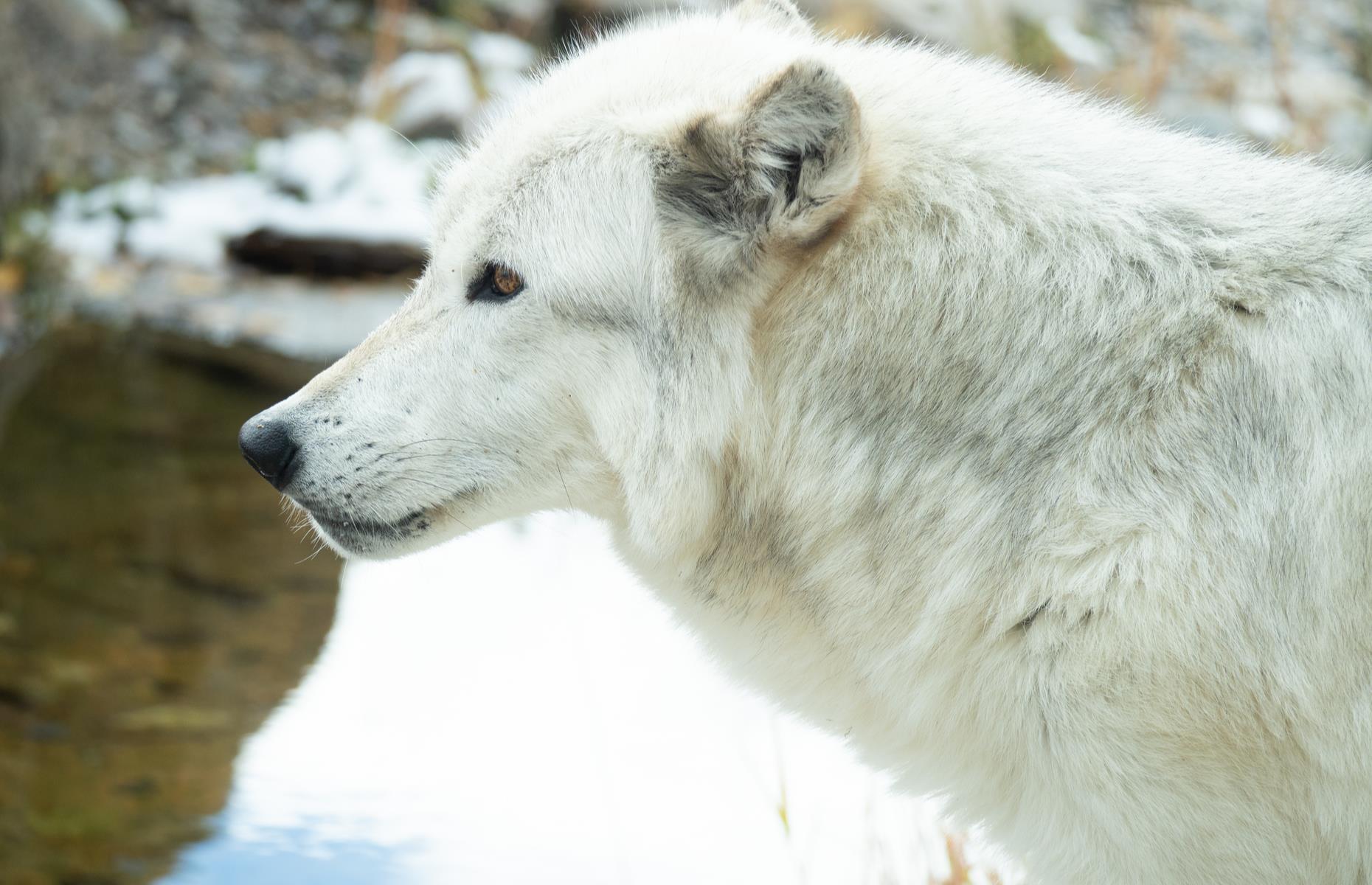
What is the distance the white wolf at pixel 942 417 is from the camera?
2.41m

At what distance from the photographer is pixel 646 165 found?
2.94 m

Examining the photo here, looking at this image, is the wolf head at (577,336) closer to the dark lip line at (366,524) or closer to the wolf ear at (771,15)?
Answer: the dark lip line at (366,524)

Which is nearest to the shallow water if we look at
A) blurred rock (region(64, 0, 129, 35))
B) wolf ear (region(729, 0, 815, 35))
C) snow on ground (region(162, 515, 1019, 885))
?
snow on ground (region(162, 515, 1019, 885))

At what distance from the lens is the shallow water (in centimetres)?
435

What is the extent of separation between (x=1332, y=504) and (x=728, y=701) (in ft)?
10.3

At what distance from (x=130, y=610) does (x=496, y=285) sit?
3.42 m

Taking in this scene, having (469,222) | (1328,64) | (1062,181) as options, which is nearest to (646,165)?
(469,222)

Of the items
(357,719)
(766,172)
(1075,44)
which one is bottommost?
(357,719)

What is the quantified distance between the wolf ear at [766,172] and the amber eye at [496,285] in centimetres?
39

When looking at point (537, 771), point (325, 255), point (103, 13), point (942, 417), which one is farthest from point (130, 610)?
point (103, 13)

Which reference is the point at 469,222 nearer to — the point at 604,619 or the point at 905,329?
the point at 905,329

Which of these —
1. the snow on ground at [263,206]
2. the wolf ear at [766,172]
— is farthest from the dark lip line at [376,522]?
the snow on ground at [263,206]

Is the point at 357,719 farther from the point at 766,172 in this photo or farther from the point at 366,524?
the point at 766,172

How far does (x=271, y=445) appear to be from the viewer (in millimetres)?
3037
